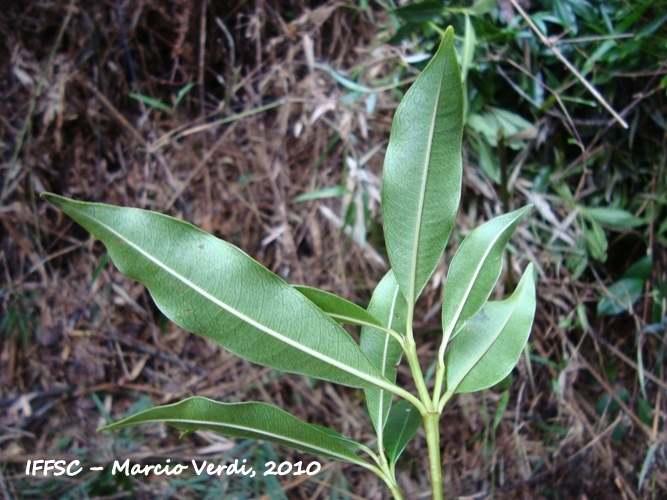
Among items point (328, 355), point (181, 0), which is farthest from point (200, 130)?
point (328, 355)

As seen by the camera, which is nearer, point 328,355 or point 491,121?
point 328,355

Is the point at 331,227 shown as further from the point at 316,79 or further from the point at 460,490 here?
the point at 460,490

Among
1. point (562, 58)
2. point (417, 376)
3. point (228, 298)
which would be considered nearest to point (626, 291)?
point (562, 58)

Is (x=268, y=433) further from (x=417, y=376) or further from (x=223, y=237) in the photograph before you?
(x=223, y=237)

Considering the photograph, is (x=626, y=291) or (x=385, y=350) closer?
(x=385, y=350)

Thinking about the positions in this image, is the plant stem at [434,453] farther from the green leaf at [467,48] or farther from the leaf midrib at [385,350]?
the green leaf at [467,48]

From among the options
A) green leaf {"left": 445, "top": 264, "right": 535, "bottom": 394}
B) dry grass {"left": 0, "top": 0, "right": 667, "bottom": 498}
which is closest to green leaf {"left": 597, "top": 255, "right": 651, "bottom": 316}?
dry grass {"left": 0, "top": 0, "right": 667, "bottom": 498}
